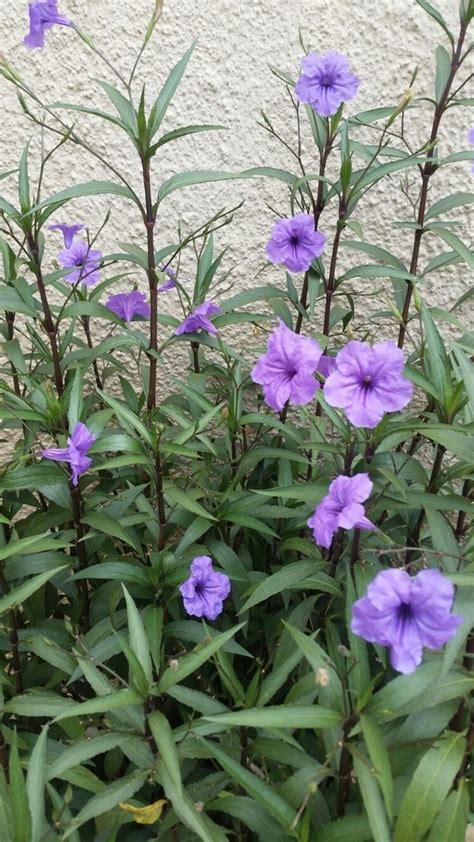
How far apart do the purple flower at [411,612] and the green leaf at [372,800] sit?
0.51 ft

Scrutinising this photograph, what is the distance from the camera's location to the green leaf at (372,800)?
0.78 m

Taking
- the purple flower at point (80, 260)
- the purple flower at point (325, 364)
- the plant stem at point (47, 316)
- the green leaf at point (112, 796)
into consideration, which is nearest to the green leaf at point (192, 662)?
the green leaf at point (112, 796)

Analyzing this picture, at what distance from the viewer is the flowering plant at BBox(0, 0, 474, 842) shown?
879mm

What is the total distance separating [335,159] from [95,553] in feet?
3.47

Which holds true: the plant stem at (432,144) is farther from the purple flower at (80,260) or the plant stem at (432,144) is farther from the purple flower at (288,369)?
the purple flower at (80,260)

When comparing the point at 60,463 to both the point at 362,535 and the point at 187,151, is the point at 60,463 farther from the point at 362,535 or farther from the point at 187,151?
the point at 187,151

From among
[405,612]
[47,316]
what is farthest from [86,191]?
[405,612]

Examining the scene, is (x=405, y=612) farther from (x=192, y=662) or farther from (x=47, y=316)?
(x=47, y=316)

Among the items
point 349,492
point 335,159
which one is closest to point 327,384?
point 349,492

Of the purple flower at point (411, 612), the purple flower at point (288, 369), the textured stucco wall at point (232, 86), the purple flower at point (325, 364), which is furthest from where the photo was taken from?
the textured stucco wall at point (232, 86)

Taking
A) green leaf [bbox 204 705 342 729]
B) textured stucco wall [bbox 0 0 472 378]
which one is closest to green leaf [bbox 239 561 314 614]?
green leaf [bbox 204 705 342 729]

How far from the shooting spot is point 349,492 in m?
0.91

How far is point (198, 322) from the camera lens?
1.41 metres

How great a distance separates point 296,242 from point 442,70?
0.43 meters
